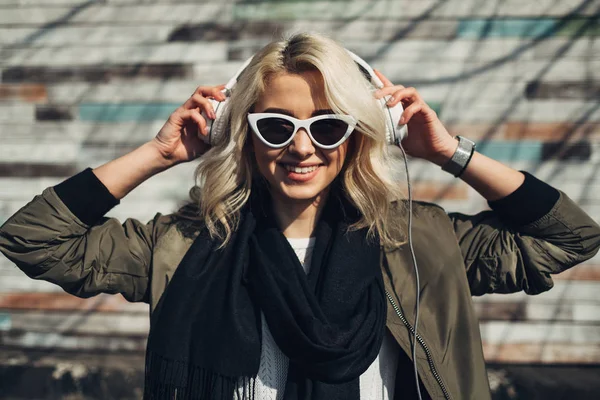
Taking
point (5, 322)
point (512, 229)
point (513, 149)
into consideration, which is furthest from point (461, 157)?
point (5, 322)

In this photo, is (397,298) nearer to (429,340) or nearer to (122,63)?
(429,340)

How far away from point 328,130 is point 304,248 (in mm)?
431

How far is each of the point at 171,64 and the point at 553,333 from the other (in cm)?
329

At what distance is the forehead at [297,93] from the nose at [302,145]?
0.22 feet

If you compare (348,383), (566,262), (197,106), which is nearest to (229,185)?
(197,106)

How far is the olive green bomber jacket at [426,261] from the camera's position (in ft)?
6.20

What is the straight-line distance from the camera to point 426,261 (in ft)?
6.49

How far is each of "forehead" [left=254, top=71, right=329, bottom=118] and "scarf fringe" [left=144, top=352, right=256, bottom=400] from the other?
31.9 inches

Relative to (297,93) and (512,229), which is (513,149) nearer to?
(512,229)

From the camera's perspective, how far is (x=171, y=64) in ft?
14.8

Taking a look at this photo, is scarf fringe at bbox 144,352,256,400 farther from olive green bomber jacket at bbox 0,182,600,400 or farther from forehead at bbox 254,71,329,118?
forehead at bbox 254,71,329,118

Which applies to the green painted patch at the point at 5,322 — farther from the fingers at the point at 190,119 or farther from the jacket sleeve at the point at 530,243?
the jacket sleeve at the point at 530,243

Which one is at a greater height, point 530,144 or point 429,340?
point 530,144

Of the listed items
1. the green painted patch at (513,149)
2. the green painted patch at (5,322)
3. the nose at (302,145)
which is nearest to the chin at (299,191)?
the nose at (302,145)
